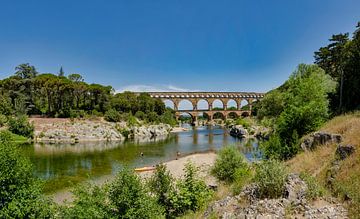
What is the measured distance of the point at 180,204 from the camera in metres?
16.8

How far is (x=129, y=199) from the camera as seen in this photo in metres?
13.4

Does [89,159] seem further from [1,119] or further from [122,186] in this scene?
[1,119]

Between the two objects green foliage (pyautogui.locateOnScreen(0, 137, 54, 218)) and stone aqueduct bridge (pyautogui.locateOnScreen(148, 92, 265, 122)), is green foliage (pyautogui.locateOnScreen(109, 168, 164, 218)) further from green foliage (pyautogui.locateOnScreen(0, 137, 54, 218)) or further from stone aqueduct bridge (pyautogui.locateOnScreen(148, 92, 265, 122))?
stone aqueduct bridge (pyautogui.locateOnScreen(148, 92, 265, 122))

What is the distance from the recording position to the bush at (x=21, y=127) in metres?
62.2

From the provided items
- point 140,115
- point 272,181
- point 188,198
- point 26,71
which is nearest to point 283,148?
point 188,198

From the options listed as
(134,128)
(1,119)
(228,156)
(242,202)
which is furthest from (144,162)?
(1,119)

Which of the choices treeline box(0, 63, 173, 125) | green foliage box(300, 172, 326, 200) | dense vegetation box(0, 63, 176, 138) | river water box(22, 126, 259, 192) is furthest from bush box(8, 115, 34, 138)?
green foliage box(300, 172, 326, 200)

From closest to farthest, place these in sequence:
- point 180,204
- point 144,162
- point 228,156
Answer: point 180,204 < point 228,156 < point 144,162

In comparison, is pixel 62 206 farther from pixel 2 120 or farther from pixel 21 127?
pixel 2 120

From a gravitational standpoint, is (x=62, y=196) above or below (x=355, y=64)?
below

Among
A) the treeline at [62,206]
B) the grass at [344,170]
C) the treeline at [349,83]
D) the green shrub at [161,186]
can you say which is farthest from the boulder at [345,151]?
the treeline at [349,83]

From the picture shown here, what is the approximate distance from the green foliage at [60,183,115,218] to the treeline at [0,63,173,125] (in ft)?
214

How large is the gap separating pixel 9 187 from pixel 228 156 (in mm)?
15234

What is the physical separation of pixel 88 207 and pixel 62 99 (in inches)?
3008
